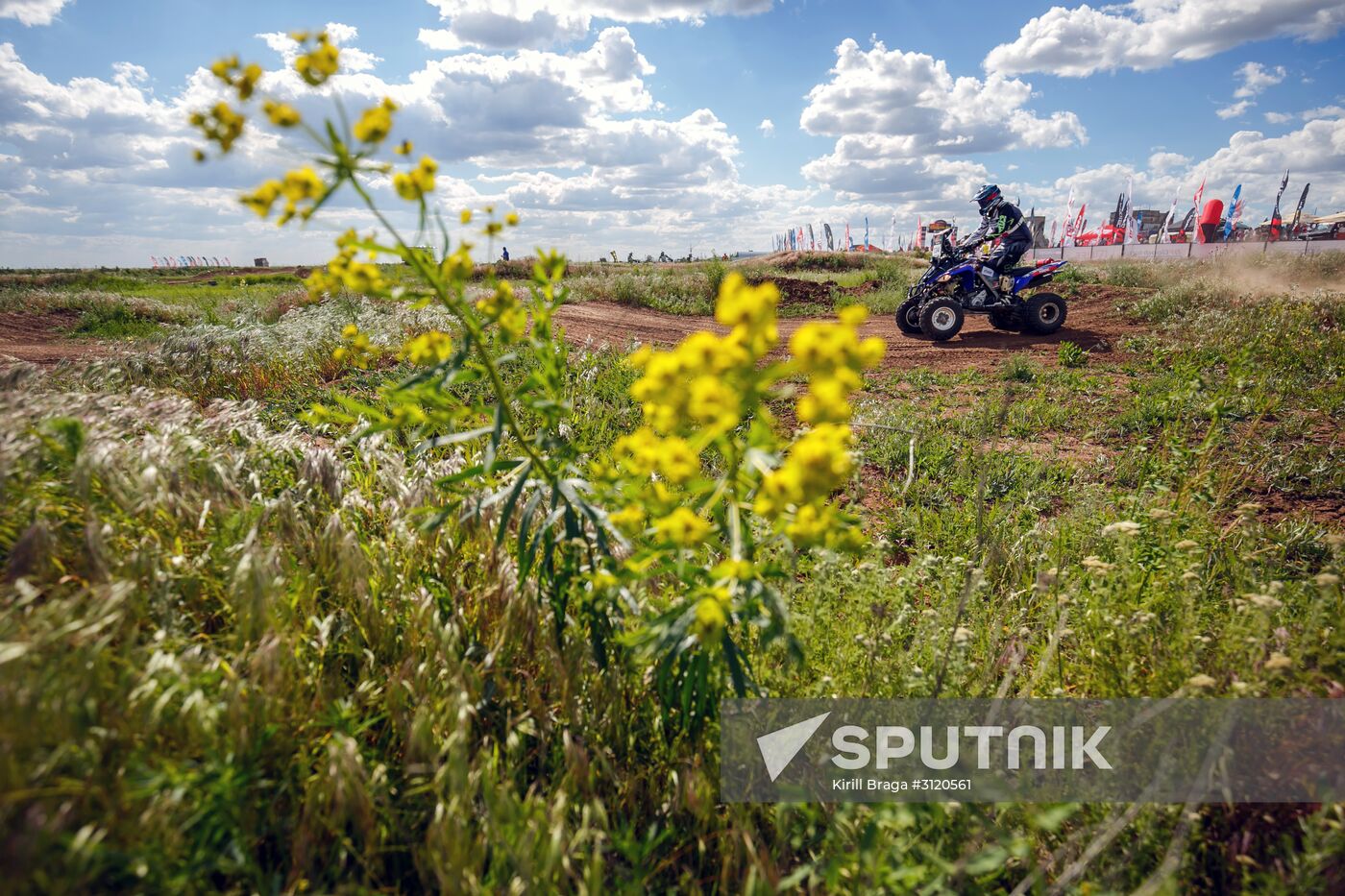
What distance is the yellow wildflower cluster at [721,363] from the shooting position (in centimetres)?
109

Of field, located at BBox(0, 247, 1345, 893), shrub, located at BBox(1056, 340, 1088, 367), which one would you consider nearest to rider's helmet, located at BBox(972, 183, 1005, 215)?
shrub, located at BBox(1056, 340, 1088, 367)

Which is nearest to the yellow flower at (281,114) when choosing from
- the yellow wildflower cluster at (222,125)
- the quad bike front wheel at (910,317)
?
the yellow wildflower cluster at (222,125)

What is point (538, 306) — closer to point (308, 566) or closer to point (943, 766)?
point (308, 566)

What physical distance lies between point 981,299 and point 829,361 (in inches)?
360

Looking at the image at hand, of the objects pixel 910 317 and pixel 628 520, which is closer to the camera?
pixel 628 520

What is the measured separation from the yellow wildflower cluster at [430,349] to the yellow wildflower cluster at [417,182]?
1.14 feet

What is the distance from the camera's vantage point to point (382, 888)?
1369 mm

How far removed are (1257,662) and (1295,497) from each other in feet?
8.61


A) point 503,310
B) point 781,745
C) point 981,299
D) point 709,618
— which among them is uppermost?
point 503,310

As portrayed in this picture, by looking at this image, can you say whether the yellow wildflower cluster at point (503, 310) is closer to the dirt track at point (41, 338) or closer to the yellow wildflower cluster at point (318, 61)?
the yellow wildflower cluster at point (318, 61)

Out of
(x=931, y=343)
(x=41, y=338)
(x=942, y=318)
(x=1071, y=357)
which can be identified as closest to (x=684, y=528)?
(x=1071, y=357)

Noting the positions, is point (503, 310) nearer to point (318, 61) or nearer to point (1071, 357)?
point (318, 61)

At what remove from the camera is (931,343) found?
8.80m

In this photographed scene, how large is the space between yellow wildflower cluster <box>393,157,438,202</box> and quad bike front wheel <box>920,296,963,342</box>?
8676 mm
